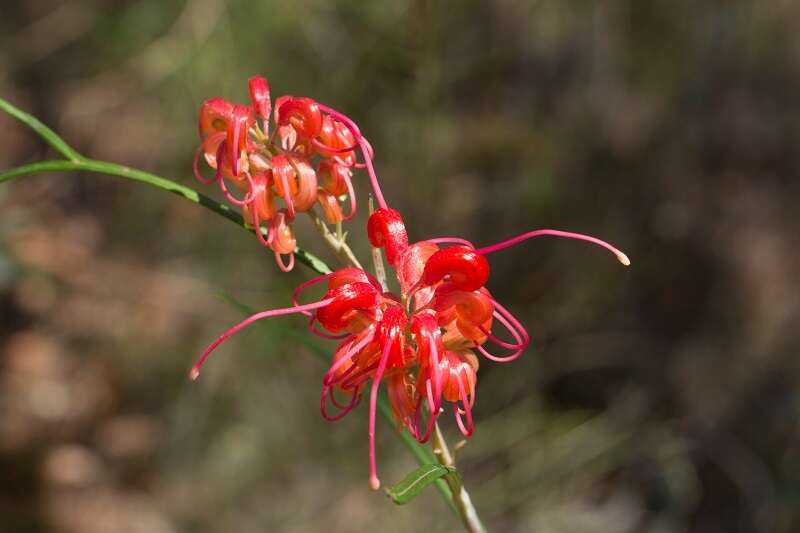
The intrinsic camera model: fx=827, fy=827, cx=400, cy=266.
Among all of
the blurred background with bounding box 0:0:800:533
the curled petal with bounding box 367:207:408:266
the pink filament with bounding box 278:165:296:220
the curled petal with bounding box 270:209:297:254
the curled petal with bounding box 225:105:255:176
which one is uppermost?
the curled petal with bounding box 225:105:255:176

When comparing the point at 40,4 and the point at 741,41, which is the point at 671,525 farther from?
the point at 40,4

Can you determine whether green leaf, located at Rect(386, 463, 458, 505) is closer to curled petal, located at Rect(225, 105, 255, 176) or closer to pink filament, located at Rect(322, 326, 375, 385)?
pink filament, located at Rect(322, 326, 375, 385)

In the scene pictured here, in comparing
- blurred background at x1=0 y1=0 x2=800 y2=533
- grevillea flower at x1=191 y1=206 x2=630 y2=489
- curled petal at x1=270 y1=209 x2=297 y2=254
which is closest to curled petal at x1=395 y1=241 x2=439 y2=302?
grevillea flower at x1=191 y1=206 x2=630 y2=489

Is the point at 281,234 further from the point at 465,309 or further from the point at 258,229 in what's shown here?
the point at 465,309

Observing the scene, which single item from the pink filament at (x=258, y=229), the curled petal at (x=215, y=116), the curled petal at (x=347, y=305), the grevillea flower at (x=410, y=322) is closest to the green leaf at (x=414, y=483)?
the grevillea flower at (x=410, y=322)

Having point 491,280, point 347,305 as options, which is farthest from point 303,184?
point 491,280

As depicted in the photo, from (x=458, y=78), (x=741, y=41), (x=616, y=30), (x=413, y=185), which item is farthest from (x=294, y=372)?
(x=741, y=41)
